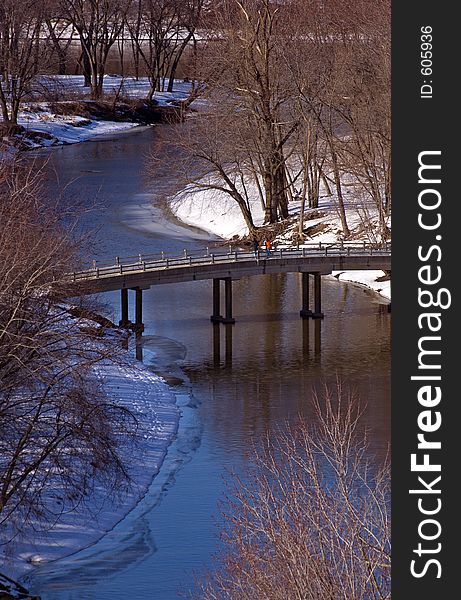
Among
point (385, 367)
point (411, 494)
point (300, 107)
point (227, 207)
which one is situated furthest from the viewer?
point (227, 207)

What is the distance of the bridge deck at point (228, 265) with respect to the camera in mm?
34281

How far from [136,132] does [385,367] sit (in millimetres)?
46711

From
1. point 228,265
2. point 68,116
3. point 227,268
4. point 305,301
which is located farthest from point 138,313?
point 68,116

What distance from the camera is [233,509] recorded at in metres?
19.8

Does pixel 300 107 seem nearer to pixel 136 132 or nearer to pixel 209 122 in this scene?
pixel 209 122

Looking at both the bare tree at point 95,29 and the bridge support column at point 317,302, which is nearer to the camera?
the bridge support column at point 317,302

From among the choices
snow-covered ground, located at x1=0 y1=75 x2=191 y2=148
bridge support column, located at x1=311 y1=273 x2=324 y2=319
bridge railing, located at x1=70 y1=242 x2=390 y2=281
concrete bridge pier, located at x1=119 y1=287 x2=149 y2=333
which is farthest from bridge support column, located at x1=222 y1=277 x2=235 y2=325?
snow-covered ground, located at x1=0 y1=75 x2=191 y2=148

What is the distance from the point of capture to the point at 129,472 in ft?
77.8

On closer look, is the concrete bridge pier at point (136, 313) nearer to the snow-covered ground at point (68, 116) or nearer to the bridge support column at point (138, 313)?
the bridge support column at point (138, 313)

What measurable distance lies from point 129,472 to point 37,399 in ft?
15.8

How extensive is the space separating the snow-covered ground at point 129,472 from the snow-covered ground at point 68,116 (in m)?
39.8

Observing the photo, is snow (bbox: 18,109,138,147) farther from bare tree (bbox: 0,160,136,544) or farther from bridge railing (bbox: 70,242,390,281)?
bare tree (bbox: 0,160,136,544)

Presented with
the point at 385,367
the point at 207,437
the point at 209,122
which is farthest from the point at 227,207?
the point at 207,437

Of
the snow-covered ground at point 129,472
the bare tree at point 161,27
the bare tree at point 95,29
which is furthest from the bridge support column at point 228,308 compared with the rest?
the bare tree at point 161,27
